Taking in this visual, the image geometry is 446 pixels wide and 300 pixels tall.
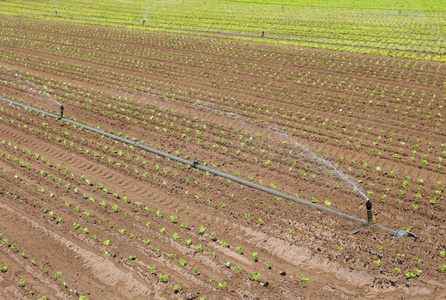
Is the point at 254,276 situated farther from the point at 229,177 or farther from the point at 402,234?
the point at 229,177

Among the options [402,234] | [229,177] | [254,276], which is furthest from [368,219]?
[229,177]

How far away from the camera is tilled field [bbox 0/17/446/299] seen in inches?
350

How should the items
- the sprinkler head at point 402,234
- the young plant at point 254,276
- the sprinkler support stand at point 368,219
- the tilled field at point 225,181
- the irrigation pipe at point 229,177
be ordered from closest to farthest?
the young plant at point 254,276 → the tilled field at point 225,181 → the sprinkler head at point 402,234 → the sprinkler support stand at point 368,219 → the irrigation pipe at point 229,177

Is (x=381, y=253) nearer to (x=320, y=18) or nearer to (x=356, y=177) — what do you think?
(x=356, y=177)

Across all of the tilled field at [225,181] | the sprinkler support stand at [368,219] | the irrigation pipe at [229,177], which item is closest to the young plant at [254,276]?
the tilled field at [225,181]

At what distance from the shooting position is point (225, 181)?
1243 cm

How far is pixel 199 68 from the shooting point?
77.2ft

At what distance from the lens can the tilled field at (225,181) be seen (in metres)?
8.90

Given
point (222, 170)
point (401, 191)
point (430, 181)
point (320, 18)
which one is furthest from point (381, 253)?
point (320, 18)

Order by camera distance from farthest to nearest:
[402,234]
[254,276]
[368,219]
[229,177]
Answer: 1. [229,177]
2. [368,219]
3. [402,234]
4. [254,276]

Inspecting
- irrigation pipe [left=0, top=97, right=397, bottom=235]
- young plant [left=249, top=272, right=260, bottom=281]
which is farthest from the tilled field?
Answer: irrigation pipe [left=0, top=97, right=397, bottom=235]

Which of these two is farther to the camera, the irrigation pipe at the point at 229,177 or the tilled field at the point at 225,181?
the irrigation pipe at the point at 229,177

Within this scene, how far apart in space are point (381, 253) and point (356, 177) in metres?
3.65

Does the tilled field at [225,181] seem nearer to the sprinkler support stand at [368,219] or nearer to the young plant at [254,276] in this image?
the young plant at [254,276]
